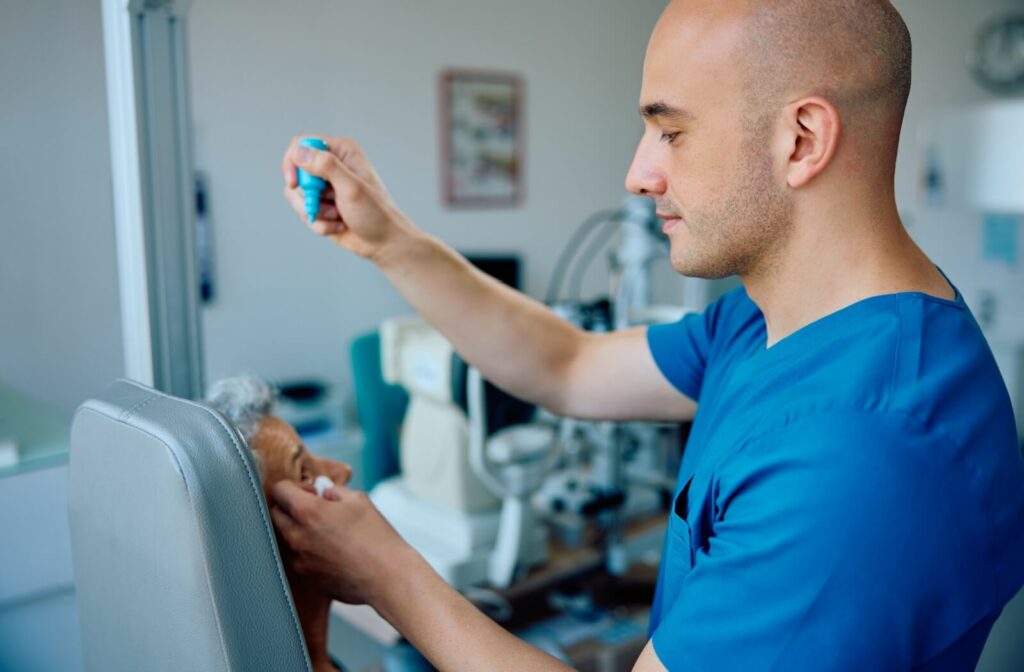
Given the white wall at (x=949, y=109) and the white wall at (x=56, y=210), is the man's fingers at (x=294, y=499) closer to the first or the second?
the white wall at (x=56, y=210)

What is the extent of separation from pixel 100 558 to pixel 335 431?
2246 millimetres

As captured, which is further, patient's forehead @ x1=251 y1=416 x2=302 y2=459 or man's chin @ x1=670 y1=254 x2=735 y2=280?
patient's forehead @ x1=251 y1=416 x2=302 y2=459

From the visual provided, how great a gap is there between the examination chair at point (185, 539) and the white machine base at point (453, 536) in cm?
147

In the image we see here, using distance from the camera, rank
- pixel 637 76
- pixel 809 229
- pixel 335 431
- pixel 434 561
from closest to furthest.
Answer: pixel 809 229 < pixel 434 561 < pixel 335 431 < pixel 637 76

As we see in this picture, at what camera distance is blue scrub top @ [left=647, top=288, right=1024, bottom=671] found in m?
0.76

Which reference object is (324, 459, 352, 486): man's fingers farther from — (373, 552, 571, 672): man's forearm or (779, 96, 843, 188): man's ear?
(779, 96, 843, 188): man's ear

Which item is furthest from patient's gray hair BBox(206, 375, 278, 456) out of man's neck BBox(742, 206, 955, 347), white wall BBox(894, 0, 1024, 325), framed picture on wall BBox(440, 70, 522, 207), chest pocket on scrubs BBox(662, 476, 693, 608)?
white wall BBox(894, 0, 1024, 325)

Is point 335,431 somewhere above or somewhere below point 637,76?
below

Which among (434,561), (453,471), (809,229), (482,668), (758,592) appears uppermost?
(809,229)

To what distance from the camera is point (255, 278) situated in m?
3.46

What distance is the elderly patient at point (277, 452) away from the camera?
1.16m

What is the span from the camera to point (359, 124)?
363 centimetres

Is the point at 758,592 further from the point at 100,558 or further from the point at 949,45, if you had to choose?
the point at 949,45

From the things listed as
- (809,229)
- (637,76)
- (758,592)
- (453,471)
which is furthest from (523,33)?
(758,592)
